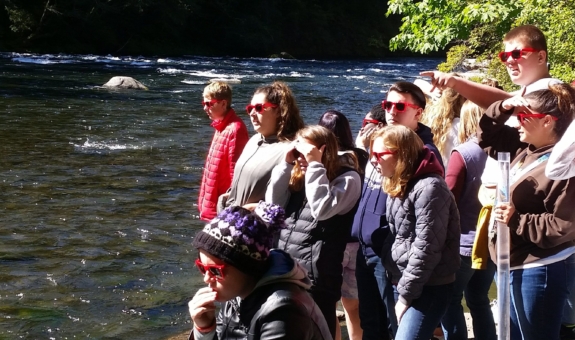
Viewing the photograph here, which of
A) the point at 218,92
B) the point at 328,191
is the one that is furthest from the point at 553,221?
the point at 218,92

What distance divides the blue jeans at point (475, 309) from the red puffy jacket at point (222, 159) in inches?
71.1

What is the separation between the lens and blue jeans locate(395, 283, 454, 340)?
11.4ft

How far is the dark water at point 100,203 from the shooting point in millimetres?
5922

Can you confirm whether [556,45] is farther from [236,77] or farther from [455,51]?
[236,77]

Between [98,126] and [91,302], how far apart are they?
30.4 feet

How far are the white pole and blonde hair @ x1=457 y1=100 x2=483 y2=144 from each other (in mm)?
1049

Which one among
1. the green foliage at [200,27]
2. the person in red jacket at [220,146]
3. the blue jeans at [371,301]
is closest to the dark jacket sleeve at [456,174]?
the blue jeans at [371,301]

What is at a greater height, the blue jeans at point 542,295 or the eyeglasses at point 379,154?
the eyeglasses at point 379,154

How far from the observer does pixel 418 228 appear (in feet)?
11.2

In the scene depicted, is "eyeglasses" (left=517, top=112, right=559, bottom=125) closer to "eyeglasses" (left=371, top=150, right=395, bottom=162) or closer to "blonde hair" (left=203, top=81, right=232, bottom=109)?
"eyeglasses" (left=371, top=150, right=395, bottom=162)

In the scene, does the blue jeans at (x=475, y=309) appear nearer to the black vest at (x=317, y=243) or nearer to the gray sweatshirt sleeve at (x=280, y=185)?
the black vest at (x=317, y=243)

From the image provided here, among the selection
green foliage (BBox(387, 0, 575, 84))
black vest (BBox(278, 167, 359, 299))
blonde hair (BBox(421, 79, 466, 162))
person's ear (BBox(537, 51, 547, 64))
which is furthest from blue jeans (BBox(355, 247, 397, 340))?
green foliage (BBox(387, 0, 575, 84))

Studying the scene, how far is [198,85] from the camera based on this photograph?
22781 millimetres

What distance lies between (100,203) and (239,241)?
7.01m
